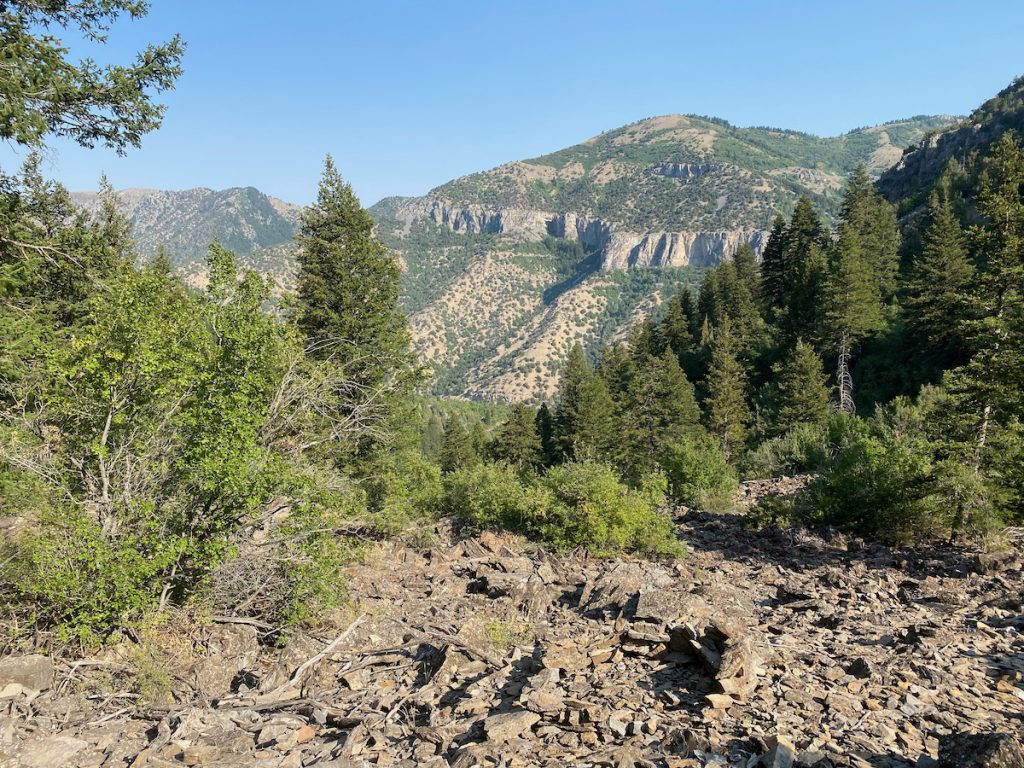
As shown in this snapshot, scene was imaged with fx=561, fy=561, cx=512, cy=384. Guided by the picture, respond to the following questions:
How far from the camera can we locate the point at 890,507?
13516mm

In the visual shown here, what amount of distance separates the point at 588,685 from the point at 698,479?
17.3 m

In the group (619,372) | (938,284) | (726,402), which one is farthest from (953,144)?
(726,402)

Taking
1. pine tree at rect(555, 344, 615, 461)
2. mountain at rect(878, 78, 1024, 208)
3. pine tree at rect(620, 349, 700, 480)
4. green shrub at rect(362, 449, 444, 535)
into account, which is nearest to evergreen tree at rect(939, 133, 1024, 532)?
A: green shrub at rect(362, 449, 444, 535)

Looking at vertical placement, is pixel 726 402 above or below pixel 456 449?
above

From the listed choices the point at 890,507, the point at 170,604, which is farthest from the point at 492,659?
the point at 890,507

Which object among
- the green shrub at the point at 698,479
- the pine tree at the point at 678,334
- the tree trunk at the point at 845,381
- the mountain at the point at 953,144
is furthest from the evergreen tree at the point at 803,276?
the mountain at the point at 953,144

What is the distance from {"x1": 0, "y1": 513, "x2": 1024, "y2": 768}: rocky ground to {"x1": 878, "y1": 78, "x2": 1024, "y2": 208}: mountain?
265 ft

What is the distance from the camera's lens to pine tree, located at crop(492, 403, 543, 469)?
148 ft

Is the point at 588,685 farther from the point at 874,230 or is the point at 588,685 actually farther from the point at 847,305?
the point at 874,230

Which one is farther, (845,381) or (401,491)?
(845,381)

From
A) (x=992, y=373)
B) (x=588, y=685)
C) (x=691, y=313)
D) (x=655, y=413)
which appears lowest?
(x=655, y=413)

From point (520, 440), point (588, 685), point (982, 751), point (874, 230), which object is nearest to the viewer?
point (982, 751)

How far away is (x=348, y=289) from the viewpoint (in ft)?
57.1

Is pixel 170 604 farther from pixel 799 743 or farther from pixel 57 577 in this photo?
pixel 799 743
